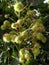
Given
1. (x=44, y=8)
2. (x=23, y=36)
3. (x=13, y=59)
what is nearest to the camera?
(x=23, y=36)

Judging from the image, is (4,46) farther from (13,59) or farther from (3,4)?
(3,4)

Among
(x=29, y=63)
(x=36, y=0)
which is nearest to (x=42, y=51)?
(x=29, y=63)

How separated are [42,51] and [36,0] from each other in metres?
0.19

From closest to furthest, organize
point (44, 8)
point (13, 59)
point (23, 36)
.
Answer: point (23, 36) < point (13, 59) < point (44, 8)

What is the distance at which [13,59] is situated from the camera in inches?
33.5

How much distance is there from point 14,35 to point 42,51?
153 millimetres

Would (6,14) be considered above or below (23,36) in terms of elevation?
above

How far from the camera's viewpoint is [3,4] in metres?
0.93

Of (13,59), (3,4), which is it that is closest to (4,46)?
(13,59)

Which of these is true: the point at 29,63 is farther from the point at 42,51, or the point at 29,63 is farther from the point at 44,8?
the point at 44,8

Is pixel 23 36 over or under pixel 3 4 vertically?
under

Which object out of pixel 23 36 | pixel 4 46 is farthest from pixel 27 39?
pixel 4 46

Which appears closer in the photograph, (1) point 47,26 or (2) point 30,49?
(2) point 30,49

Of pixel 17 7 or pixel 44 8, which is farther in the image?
pixel 44 8
